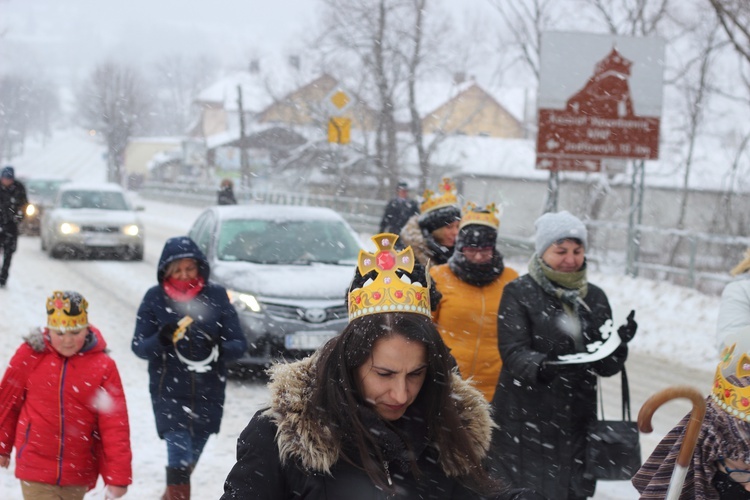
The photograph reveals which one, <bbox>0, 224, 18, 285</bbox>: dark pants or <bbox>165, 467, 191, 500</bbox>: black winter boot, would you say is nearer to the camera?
<bbox>165, 467, 191, 500</bbox>: black winter boot

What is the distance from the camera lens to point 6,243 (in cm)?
1452

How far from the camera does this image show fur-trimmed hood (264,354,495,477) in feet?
6.91

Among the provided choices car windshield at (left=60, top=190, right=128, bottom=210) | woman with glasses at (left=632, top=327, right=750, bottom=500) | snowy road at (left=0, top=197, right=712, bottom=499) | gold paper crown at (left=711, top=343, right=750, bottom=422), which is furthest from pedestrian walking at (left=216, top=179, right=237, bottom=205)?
gold paper crown at (left=711, top=343, right=750, bottom=422)

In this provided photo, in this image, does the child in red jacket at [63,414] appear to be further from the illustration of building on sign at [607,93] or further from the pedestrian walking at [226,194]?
the pedestrian walking at [226,194]

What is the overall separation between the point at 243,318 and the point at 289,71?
25.3 metres

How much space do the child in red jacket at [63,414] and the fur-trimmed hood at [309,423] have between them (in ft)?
7.13

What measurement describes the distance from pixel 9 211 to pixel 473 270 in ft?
36.4

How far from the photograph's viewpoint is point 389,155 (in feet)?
92.2

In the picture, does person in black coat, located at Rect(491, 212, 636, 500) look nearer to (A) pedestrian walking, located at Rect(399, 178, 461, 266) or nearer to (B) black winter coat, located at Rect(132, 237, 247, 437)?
(A) pedestrian walking, located at Rect(399, 178, 461, 266)

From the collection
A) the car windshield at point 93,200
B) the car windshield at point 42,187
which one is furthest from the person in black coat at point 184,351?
the car windshield at point 42,187

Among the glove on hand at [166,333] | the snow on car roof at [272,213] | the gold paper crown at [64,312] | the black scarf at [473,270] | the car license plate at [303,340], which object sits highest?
the black scarf at [473,270]

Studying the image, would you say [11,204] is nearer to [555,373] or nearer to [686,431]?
[555,373]

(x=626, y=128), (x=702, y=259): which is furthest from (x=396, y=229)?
(x=702, y=259)

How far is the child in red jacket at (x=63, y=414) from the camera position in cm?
432
